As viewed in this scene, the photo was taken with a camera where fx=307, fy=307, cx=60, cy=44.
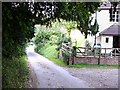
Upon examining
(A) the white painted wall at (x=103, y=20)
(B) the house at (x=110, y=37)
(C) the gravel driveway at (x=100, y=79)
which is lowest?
(C) the gravel driveway at (x=100, y=79)

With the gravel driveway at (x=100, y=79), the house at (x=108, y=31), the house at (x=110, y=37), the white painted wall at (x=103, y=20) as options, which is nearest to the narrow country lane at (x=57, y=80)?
the gravel driveway at (x=100, y=79)

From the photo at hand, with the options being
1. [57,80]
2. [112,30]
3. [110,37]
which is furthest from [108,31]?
[57,80]

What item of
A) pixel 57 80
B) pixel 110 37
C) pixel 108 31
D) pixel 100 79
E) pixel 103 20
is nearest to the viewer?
pixel 57 80

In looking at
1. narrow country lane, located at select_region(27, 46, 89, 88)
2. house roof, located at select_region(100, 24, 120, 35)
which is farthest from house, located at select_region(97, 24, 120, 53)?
narrow country lane, located at select_region(27, 46, 89, 88)

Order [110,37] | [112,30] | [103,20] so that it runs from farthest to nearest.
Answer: [103,20] < [112,30] < [110,37]

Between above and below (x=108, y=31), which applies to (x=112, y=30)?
above

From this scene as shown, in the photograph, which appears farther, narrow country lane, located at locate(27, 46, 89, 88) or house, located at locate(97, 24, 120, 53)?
house, located at locate(97, 24, 120, 53)

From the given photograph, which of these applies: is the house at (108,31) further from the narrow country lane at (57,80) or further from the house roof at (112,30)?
the narrow country lane at (57,80)

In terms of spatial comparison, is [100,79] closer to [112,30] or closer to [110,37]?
[110,37]

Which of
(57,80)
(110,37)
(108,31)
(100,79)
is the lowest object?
(100,79)

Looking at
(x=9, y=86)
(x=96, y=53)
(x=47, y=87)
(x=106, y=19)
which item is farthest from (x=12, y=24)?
(x=106, y=19)

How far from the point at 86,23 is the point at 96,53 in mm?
13322

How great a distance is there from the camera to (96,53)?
25812 millimetres

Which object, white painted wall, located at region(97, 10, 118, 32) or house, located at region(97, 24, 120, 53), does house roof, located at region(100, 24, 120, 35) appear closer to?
house, located at region(97, 24, 120, 53)
